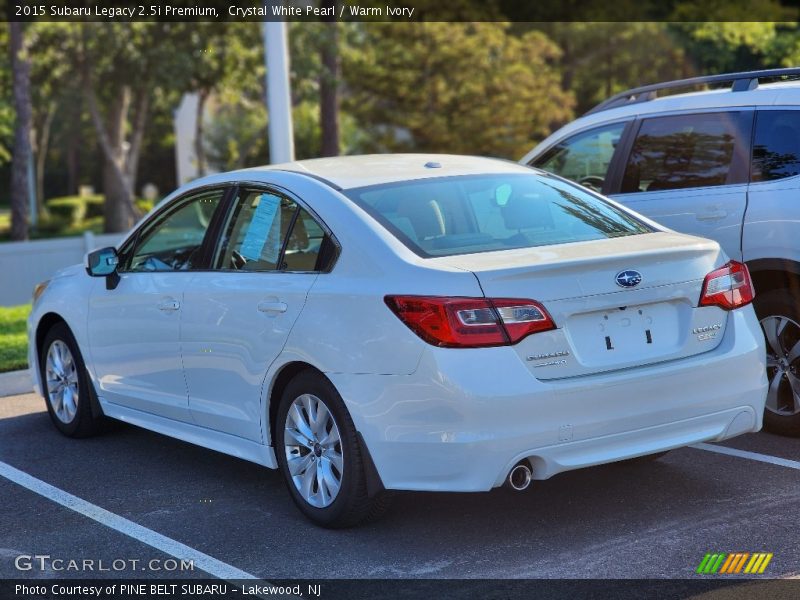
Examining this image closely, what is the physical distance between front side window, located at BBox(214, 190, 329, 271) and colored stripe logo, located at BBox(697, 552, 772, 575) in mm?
2061

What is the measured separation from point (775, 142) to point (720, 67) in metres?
29.8

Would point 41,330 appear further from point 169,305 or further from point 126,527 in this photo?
point 126,527

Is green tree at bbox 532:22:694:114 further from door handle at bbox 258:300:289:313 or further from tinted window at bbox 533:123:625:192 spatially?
door handle at bbox 258:300:289:313

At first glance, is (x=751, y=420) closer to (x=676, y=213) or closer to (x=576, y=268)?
(x=576, y=268)

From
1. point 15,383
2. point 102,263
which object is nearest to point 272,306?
point 102,263

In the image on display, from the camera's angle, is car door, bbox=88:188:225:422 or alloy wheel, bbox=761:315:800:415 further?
alloy wheel, bbox=761:315:800:415

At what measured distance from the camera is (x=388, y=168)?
20.4 ft

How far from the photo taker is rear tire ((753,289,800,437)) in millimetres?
6895

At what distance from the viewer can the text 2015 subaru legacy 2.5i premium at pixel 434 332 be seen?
193 inches

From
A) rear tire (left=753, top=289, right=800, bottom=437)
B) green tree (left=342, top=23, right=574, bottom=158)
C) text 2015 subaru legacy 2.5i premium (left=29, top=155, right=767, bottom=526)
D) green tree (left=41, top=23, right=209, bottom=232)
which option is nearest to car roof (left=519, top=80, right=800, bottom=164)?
rear tire (left=753, top=289, right=800, bottom=437)

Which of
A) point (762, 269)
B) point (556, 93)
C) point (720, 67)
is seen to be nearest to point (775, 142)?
point (762, 269)

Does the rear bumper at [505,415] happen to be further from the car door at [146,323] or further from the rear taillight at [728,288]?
the car door at [146,323]

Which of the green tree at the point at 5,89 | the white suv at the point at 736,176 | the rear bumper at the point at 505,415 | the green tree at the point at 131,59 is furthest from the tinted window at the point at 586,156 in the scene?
the green tree at the point at 5,89

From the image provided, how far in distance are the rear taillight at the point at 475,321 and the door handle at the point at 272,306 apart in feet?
2.77
